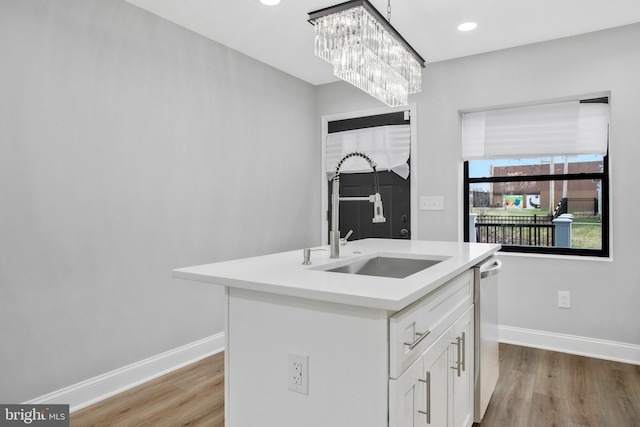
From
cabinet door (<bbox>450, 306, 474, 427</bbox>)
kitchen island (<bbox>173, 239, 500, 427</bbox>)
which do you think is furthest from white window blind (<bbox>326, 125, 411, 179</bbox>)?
kitchen island (<bbox>173, 239, 500, 427</bbox>)

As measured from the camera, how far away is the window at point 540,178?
10.3 feet

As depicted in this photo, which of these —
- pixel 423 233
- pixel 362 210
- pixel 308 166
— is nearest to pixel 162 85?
pixel 308 166

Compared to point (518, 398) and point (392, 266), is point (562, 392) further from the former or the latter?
point (392, 266)

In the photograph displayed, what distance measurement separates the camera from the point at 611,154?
9.70 feet

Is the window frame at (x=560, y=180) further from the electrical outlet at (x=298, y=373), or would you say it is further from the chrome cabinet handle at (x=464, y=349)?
the electrical outlet at (x=298, y=373)

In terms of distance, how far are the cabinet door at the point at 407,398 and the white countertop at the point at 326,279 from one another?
0.25 meters

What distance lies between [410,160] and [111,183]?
2.58 m

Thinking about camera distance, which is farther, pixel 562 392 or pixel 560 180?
pixel 560 180

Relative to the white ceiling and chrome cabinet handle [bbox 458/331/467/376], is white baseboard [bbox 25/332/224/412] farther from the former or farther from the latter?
the white ceiling

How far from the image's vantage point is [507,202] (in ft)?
11.7

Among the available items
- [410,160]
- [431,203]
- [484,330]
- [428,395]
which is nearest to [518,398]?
[484,330]

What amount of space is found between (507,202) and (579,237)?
2.05 ft

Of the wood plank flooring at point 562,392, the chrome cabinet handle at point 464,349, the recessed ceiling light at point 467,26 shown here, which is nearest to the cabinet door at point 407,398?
the chrome cabinet handle at point 464,349

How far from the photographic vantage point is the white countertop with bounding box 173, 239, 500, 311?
1.11 metres
